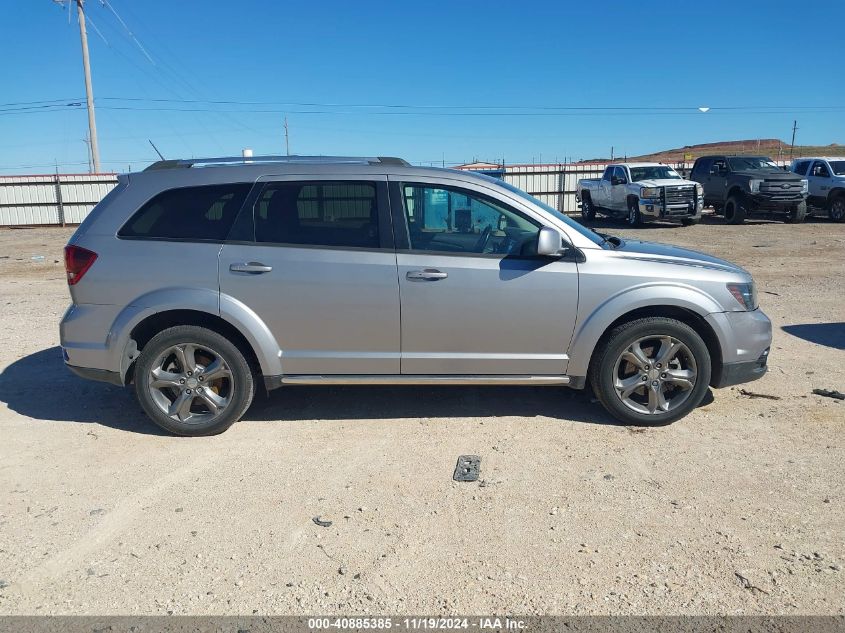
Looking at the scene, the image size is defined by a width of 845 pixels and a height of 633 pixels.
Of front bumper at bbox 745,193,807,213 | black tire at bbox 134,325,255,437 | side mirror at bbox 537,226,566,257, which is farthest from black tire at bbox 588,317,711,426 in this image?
front bumper at bbox 745,193,807,213

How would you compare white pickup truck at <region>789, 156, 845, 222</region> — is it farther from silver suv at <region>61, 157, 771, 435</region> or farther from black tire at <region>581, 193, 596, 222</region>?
silver suv at <region>61, 157, 771, 435</region>

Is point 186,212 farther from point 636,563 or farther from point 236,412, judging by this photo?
point 636,563

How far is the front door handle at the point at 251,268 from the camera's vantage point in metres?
4.52

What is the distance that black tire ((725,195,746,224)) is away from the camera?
20.9 m

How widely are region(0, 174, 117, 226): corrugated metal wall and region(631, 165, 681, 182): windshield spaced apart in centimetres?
1956

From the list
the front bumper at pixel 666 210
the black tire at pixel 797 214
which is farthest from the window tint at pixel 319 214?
the black tire at pixel 797 214

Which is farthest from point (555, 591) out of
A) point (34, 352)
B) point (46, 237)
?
point (46, 237)

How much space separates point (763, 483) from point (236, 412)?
3.37m

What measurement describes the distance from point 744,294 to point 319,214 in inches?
120

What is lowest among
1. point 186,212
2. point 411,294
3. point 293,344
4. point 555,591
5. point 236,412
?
point 555,591

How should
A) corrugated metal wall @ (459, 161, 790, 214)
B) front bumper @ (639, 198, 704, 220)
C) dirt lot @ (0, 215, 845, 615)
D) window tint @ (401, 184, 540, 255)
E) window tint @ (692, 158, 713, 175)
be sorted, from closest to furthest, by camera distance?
1. dirt lot @ (0, 215, 845, 615)
2. window tint @ (401, 184, 540, 255)
3. front bumper @ (639, 198, 704, 220)
4. window tint @ (692, 158, 713, 175)
5. corrugated metal wall @ (459, 161, 790, 214)

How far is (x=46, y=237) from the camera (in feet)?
71.9

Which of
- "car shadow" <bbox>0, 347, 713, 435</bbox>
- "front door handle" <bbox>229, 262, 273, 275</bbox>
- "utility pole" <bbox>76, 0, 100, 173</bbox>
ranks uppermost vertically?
"utility pole" <bbox>76, 0, 100, 173</bbox>

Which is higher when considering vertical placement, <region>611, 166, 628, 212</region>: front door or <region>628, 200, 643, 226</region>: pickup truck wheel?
<region>611, 166, 628, 212</region>: front door
